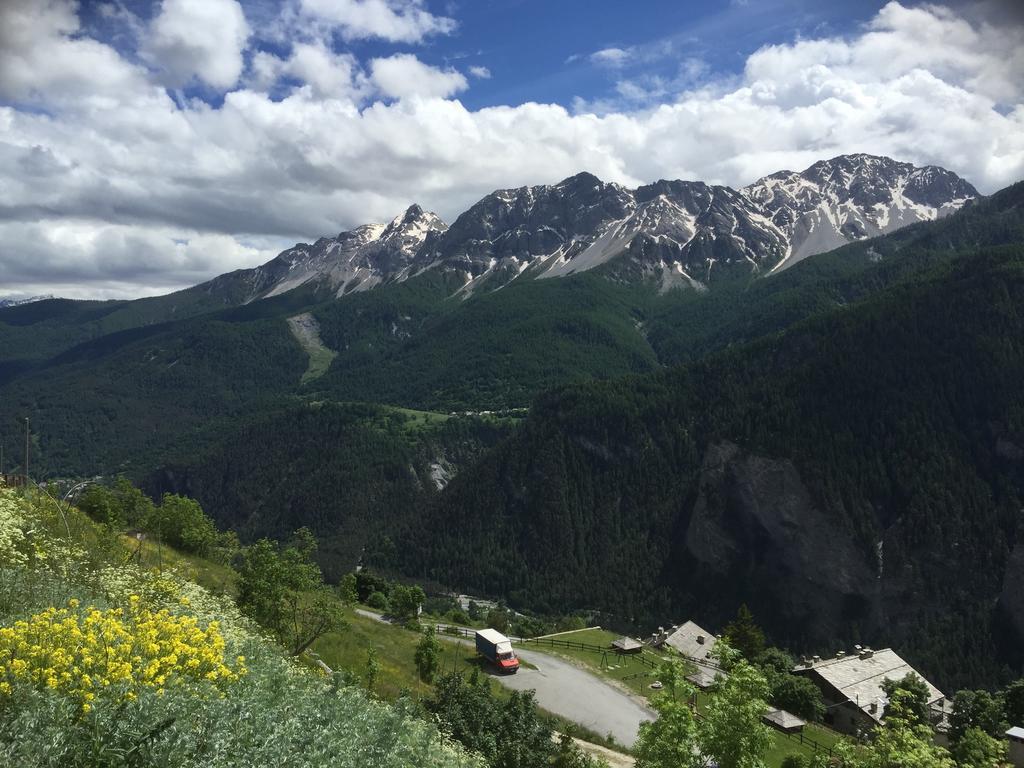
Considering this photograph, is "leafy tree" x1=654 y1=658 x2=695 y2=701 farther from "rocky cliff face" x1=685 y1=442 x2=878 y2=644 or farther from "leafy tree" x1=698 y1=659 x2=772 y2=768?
"rocky cliff face" x1=685 y1=442 x2=878 y2=644

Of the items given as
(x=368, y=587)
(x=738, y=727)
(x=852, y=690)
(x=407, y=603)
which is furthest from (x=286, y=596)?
(x=368, y=587)

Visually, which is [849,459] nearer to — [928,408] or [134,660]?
[928,408]

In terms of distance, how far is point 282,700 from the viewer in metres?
18.1

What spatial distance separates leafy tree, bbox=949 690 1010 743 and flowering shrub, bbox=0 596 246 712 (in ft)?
177

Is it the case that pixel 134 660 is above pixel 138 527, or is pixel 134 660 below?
above

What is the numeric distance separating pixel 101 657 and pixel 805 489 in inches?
4478

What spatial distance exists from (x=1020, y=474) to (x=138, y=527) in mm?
121141

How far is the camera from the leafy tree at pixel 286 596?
3394 centimetres

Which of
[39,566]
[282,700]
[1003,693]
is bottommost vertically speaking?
[1003,693]

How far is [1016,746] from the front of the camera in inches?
1805

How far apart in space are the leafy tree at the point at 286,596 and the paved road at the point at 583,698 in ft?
63.8

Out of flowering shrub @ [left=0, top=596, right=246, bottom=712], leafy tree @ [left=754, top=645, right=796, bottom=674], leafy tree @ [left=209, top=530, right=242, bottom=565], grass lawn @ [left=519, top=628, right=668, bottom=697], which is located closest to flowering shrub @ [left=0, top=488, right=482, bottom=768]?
flowering shrub @ [left=0, top=596, right=246, bottom=712]

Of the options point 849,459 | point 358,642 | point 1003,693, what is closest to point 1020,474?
point 849,459

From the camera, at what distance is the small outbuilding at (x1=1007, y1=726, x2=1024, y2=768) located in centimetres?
4528
